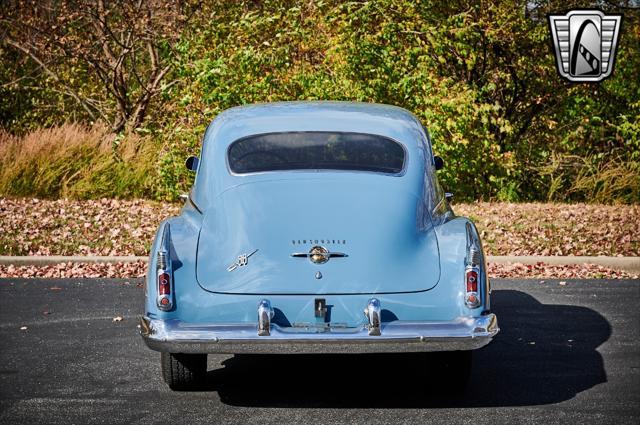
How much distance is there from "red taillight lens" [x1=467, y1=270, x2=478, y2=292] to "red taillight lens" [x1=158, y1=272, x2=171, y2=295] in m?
1.74

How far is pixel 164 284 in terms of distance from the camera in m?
6.36

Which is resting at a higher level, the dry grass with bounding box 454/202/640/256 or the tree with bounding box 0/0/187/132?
the tree with bounding box 0/0/187/132

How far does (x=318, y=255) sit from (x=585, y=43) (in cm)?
1416

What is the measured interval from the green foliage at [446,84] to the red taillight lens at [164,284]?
10343 mm

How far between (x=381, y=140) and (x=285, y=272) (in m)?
1.53

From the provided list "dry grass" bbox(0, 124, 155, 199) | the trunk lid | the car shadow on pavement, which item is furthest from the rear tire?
"dry grass" bbox(0, 124, 155, 199)

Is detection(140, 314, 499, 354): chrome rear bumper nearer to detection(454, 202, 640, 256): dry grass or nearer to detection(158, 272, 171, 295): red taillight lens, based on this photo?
detection(158, 272, 171, 295): red taillight lens

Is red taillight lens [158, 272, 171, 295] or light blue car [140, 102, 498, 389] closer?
light blue car [140, 102, 498, 389]

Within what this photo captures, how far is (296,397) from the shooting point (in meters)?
6.75

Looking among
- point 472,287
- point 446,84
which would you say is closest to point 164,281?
point 472,287

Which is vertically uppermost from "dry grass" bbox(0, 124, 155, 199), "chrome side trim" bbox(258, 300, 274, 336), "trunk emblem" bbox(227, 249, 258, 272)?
"dry grass" bbox(0, 124, 155, 199)

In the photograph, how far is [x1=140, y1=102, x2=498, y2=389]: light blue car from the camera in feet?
20.0

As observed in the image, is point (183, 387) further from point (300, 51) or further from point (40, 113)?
point (40, 113)

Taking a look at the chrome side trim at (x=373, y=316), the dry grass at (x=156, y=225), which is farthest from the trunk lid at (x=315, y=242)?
the dry grass at (x=156, y=225)
